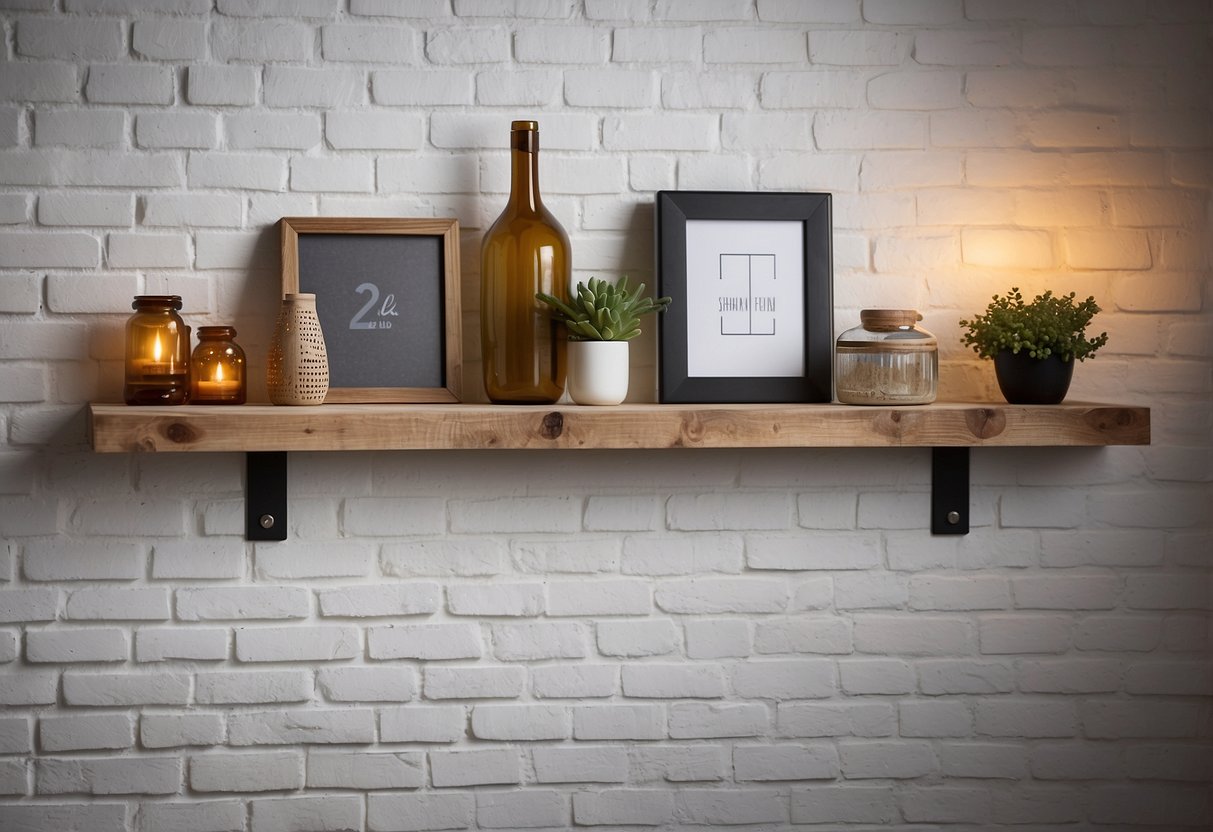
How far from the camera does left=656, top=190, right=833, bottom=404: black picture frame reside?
5.16 ft

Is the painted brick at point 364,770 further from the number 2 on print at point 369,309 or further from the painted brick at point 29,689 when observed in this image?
the number 2 on print at point 369,309

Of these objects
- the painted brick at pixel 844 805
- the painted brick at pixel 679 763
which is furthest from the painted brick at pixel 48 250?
the painted brick at pixel 844 805

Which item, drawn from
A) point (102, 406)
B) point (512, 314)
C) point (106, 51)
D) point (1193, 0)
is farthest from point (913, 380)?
point (106, 51)

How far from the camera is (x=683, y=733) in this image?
1.66m

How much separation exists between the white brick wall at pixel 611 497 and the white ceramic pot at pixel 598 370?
0.55 feet

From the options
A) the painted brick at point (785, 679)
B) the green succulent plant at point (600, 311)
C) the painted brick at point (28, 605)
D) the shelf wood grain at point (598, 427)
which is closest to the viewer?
the shelf wood grain at point (598, 427)

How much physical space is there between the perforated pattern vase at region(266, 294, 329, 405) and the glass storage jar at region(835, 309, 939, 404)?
0.78 m

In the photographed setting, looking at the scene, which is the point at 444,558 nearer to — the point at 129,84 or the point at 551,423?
the point at 551,423

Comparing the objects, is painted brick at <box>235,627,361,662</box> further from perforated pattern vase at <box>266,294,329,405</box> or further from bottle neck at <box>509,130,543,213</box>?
bottle neck at <box>509,130,543,213</box>

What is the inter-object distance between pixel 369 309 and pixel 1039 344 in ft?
3.36

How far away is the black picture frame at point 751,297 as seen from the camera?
157 centimetres

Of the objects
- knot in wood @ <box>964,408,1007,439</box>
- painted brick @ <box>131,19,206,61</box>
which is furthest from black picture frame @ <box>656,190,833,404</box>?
painted brick @ <box>131,19,206,61</box>

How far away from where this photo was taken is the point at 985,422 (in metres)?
1.45

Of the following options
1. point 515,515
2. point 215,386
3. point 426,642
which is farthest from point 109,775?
point 515,515
